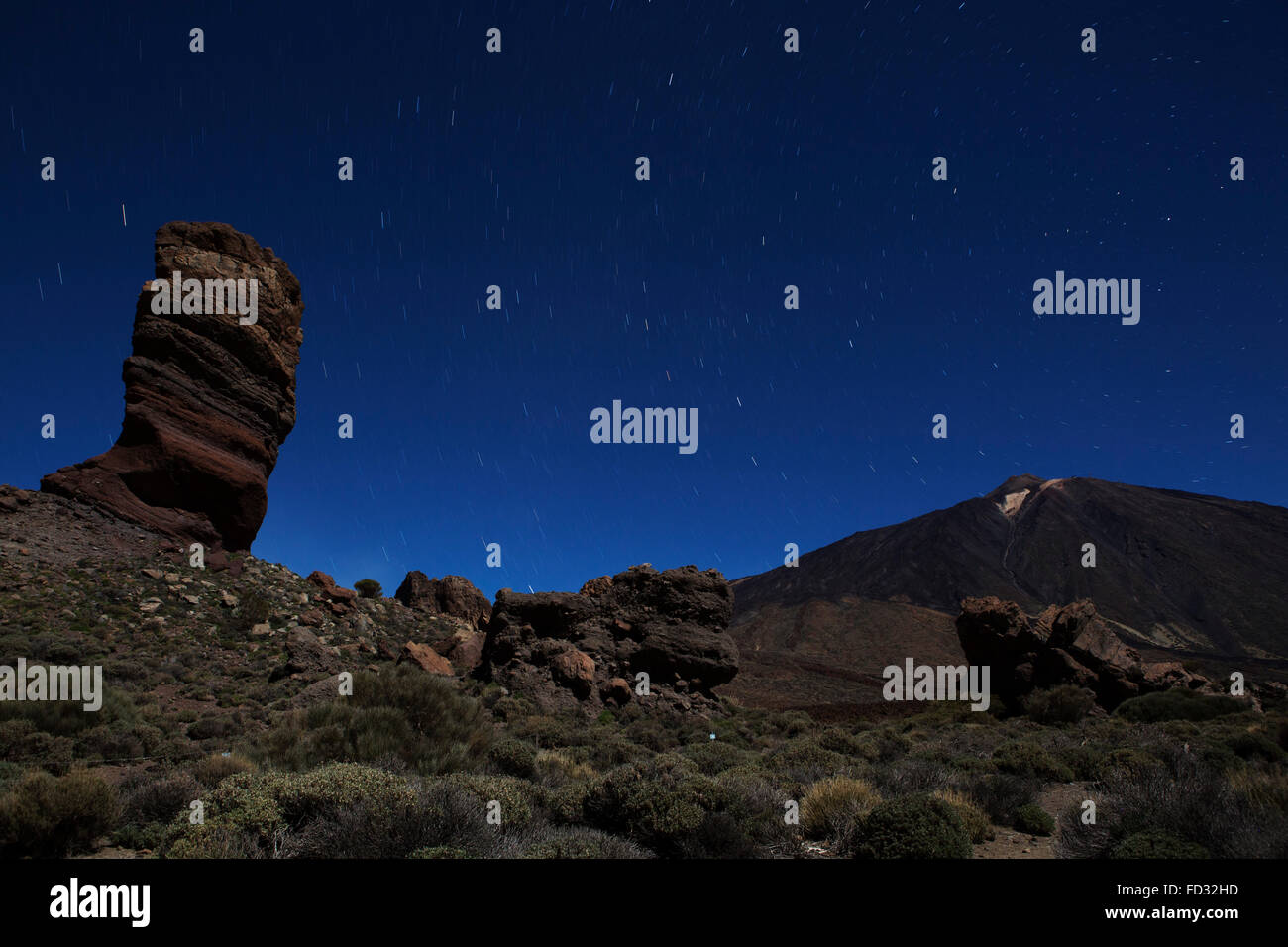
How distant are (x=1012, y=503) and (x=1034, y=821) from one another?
569ft

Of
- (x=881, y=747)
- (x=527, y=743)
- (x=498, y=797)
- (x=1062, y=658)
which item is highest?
(x=498, y=797)

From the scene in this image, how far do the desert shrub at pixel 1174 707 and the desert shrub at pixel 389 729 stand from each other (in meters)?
20.5

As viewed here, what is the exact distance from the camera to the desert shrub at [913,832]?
5371 millimetres

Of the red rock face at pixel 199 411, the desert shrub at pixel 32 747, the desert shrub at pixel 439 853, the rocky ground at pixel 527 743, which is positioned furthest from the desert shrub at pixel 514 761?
the red rock face at pixel 199 411

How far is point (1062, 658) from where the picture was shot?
902 inches

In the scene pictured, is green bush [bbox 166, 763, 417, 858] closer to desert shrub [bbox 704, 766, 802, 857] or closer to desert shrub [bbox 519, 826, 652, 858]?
desert shrub [bbox 519, 826, 652, 858]

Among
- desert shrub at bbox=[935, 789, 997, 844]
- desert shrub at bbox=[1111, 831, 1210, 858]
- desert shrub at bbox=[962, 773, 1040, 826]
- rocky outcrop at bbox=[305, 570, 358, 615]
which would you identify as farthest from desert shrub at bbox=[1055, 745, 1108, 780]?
rocky outcrop at bbox=[305, 570, 358, 615]

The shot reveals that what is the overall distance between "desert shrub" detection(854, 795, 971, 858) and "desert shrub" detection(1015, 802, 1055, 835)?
90.6 inches

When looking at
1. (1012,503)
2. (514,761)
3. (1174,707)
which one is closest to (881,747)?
(514,761)

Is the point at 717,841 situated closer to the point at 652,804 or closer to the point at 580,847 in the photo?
the point at 652,804

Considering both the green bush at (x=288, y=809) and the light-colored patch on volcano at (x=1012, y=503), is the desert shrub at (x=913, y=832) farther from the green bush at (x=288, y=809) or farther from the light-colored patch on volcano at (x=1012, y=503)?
the light-colored patch on volcano at (x=1012, y=503)
